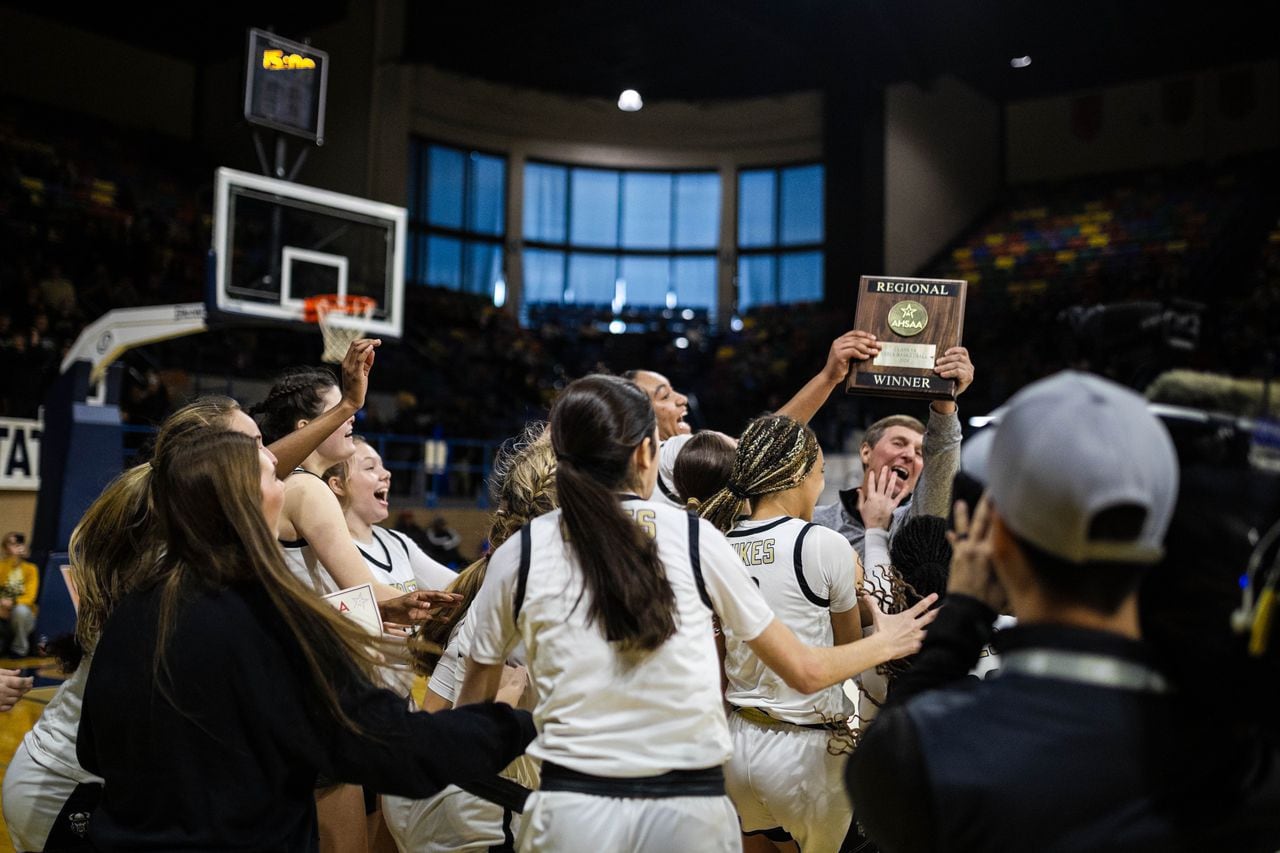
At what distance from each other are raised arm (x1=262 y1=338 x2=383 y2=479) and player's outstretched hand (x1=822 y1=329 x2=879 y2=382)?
148 centimetres

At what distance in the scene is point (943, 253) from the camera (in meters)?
22.0

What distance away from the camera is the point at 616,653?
216 cm

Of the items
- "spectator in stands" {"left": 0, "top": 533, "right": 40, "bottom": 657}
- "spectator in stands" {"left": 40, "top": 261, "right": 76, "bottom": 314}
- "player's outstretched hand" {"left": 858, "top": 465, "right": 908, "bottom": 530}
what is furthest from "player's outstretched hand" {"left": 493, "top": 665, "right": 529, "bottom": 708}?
"spectator in stands" {"left": 40, "top": 261, "right": 76, "bottom": 314}

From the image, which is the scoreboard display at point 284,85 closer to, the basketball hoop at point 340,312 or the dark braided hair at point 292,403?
the basketball hoop at point 340,312

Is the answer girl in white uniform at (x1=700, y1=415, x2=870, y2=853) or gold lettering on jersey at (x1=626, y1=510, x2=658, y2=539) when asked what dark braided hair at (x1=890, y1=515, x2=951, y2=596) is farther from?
gold lettering on jersey at (x1=626, y1=510, x2=658, y2=539)

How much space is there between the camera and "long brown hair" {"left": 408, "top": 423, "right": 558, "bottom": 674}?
10.1 ft

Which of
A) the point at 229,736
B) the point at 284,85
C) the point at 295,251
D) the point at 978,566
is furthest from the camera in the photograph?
the point at 295,251

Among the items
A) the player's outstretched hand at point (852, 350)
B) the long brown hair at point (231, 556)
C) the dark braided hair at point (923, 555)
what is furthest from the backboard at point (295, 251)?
the long brown hair at point (231, 556)

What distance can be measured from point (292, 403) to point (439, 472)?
1185 cm

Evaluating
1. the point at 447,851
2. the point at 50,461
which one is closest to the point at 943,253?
the point at 50,461

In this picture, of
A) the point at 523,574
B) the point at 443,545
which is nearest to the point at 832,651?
the point at 523,574

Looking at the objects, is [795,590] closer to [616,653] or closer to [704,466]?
[704,466]

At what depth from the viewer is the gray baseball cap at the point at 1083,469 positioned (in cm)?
142

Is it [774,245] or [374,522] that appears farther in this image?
[774,245]
